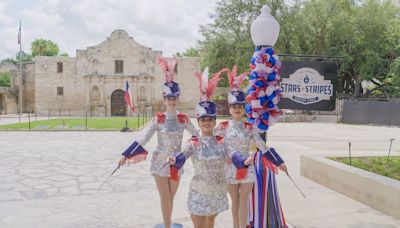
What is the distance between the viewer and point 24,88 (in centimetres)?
4516

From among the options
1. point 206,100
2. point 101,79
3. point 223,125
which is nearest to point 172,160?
point 206,100

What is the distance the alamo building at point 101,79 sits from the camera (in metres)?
42.0

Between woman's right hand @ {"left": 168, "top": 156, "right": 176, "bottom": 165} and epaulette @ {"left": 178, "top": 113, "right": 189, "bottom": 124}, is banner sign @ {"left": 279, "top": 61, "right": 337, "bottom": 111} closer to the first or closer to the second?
epaulette @ {"left": 178, "top": 113, "right": 189, "bottom": 124}

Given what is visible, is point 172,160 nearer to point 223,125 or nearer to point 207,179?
Answer: point 207,179

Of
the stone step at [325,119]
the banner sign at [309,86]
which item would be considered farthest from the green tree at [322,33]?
the banner sign at [309,86]

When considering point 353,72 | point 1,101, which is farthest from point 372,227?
point 1,101

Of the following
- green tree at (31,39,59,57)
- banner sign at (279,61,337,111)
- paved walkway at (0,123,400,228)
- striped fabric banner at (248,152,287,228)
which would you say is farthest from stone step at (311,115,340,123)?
green tree at (31,39,59,57)

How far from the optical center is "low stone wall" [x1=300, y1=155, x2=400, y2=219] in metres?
5.37

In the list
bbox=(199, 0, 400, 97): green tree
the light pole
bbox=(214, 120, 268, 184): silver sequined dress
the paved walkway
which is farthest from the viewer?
bbox=(199, 0, 400, 97): green tree

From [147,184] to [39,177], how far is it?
2.43m

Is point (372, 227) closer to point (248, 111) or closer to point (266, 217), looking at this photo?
point (266, 217)

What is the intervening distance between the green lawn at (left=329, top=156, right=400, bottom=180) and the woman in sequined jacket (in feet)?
12.1

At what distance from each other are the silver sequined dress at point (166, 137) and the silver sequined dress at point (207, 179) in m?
0.80

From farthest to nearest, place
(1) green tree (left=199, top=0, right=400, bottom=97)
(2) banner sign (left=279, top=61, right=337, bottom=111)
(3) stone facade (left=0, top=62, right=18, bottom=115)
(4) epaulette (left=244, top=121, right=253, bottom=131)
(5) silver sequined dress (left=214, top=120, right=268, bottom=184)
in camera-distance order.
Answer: (3) stone facade (left=0, top=62, right=18, bottom=115) < (1) green tree (left=199, top=0, right=400, bottom=97) < (2) banner sign (left=279, top=61, right=337, bottom=111) < (4) epaulette (left=244, top=121, right=253, bottom=131) < (5) silver sequined dress (left=214, top=120, right=268, bottom=184)
